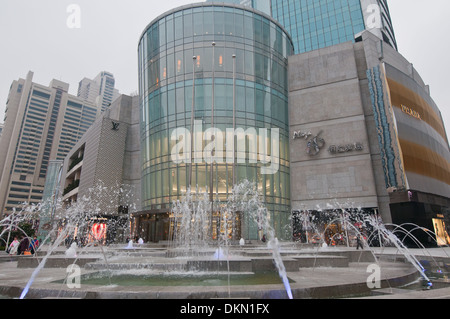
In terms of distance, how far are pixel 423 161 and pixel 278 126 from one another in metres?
16.4

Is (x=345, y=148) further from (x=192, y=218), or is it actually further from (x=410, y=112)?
(x=192, y=218)

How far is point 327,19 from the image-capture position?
8225cm

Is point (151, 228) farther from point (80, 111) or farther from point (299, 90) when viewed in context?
point (80, 111)

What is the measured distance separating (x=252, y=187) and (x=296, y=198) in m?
6.67

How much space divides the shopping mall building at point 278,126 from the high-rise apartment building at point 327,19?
47496mm

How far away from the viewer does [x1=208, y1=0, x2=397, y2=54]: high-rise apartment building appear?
76.9m

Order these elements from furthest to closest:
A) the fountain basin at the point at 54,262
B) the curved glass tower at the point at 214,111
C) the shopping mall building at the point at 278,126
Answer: the curved glass tower at the point at 214,111 → the shopping mall building at the point at 278,126 → the fountain basin at the point at 54,262

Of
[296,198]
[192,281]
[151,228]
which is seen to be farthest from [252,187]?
[192,281]

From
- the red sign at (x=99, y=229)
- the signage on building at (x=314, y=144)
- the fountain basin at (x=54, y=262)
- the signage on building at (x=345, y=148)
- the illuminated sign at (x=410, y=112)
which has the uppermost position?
the illuminated sign at (x=410, y=112)

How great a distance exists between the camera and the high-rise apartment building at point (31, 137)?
153750 mm

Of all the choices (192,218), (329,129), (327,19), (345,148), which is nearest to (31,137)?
(327,19)

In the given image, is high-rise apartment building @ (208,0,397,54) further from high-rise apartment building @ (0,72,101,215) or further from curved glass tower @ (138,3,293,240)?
high-rise apartment building @ (0,72,101,215)

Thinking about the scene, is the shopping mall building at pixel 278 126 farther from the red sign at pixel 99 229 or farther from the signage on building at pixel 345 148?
the red sign at pixel 99 229

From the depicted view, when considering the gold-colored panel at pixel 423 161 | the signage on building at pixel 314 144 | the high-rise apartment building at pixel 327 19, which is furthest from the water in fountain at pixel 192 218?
the high-rise apartment building at pixel 327 19
